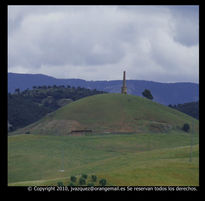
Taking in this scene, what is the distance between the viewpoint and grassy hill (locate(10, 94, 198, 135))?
128 metres

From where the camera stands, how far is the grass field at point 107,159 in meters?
51.8

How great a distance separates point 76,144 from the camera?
350 ft

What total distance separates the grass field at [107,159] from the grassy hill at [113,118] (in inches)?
300

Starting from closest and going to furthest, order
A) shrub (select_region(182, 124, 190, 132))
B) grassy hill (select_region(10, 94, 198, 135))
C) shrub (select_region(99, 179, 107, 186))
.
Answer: shrub (select_region(99, 179, 107, 186)) → grassy hill (select_region(10, 94, 198, 135)) → shrub (select_region(182, 124, 190, 132))

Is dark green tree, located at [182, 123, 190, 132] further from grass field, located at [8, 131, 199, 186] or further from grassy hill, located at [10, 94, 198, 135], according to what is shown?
grass field, located at [8, 131, 199, 186]

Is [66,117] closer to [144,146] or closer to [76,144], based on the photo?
[76,144]

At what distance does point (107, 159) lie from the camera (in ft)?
274

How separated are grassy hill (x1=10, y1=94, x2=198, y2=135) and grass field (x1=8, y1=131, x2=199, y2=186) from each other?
762cm

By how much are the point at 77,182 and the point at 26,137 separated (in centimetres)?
6834

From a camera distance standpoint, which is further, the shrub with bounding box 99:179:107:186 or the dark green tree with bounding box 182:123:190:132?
the dark green tree with bounding box 182:123:190:132

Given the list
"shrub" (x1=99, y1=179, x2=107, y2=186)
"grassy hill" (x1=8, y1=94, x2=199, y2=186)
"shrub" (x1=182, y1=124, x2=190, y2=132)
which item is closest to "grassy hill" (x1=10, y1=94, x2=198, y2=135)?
"grassy hill" (x1=8, y1=94, x2=199, y2=186)

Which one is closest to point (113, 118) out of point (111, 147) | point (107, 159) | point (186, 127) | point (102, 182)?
point (186, 127)

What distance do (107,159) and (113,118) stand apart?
165 feet
